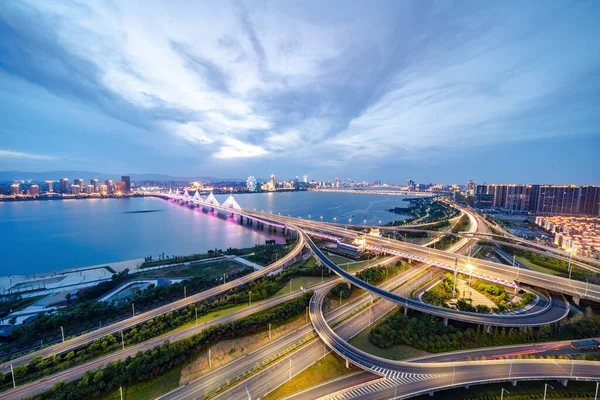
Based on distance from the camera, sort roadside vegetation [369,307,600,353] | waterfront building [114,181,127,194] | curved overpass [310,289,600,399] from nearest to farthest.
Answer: curved overpass [310,289,600,399], roadside vegetation [369,307,600,353], waterfront building [114,181,127,194]

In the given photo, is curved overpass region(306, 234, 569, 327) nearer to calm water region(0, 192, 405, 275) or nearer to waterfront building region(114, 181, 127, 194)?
calm water region(0, 192, 405, 275)

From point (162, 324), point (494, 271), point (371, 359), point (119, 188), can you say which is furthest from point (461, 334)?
point (119, 188)

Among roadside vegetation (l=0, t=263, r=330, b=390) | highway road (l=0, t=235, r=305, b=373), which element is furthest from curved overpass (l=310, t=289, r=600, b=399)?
highway road (l=0, t=235, r=305, b=373)

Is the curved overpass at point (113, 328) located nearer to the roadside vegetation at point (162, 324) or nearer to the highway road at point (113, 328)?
the highway road at point (113, 328)

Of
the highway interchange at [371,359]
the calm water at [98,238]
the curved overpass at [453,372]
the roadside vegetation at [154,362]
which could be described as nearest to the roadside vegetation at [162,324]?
the highway interchange at [371,359]

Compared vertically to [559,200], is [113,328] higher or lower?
lower

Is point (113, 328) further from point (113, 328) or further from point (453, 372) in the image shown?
point (453, 372)

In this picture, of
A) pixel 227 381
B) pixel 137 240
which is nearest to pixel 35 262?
pixel 137 240
